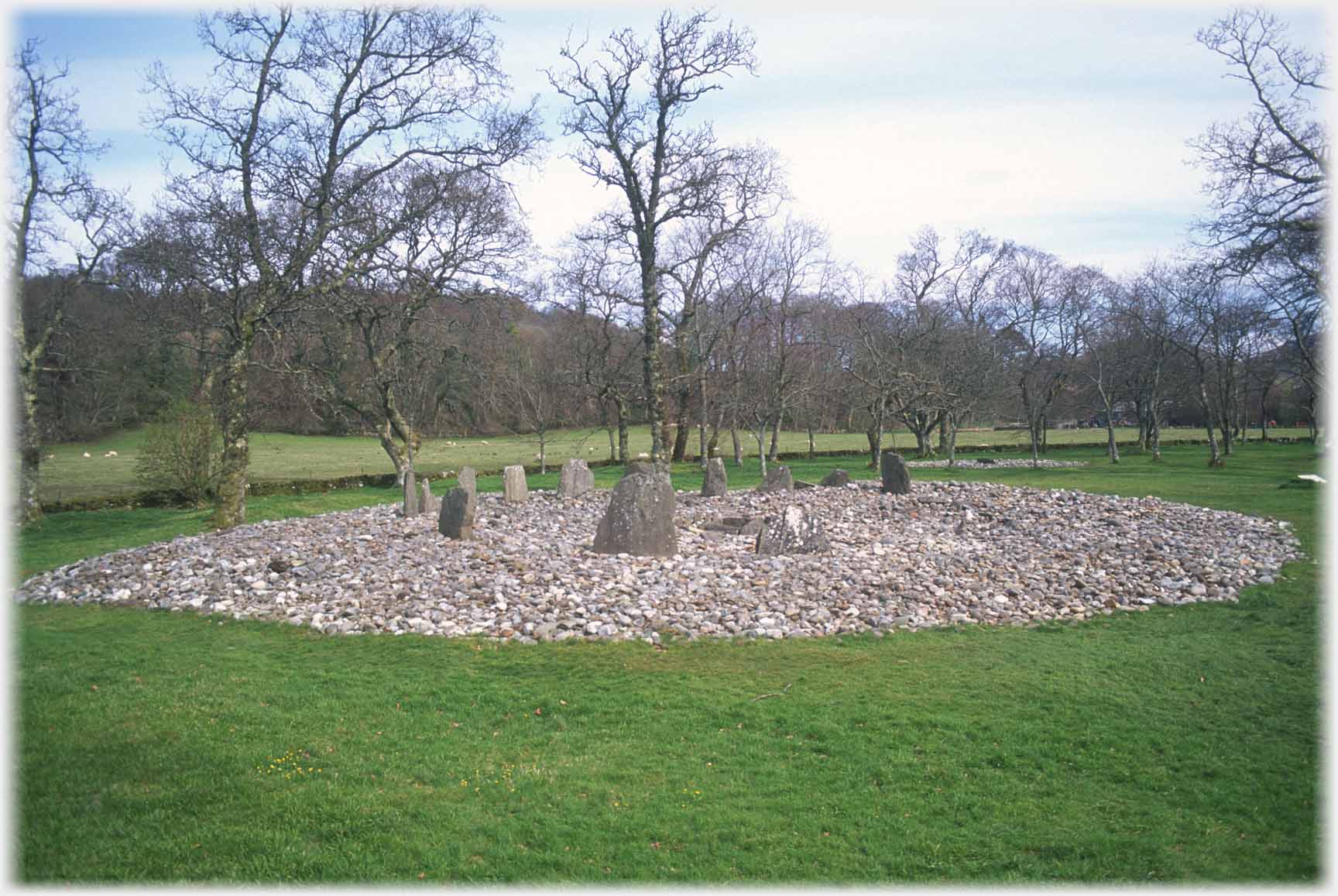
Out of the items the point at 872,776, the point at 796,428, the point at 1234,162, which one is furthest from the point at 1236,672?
the point at 796,428

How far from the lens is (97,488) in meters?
24.8

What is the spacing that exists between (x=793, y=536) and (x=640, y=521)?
238 cm

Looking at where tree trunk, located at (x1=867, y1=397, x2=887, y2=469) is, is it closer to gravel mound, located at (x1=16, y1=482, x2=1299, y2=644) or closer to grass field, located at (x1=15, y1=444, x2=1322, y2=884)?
gravel mound, located at (x1=16, y1=482, x2=1299, y2=644)

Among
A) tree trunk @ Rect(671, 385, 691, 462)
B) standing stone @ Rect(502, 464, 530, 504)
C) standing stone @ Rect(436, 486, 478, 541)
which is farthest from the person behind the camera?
tree trunk @ Rect(671, 385, 691, 462)

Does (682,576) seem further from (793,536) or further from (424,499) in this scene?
(424,499)

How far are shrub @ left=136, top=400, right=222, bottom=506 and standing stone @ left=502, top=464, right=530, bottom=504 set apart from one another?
26.3ft

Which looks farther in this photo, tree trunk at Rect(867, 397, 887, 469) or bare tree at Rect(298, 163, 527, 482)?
tree trunk at Rect(867, 397, 887, 469)

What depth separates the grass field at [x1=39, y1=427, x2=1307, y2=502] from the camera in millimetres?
27281

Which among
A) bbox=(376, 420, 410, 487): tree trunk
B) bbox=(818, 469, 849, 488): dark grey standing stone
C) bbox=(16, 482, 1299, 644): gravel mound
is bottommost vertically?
bbox=(16, 482, 1299, 644): gravel mound

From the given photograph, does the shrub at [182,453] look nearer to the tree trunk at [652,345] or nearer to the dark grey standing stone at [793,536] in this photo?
the tree trunk at [652,345]

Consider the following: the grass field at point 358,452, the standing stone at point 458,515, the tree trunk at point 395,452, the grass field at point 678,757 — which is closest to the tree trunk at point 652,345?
the grass field at point 358,452

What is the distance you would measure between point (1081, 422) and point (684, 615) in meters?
76.2

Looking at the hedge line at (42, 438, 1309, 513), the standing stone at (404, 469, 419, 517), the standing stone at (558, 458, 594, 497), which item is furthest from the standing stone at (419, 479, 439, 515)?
the hedge line at (42, 438, 1309, 513)

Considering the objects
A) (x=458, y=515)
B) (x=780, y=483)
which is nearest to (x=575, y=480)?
(x=780, y=483)
